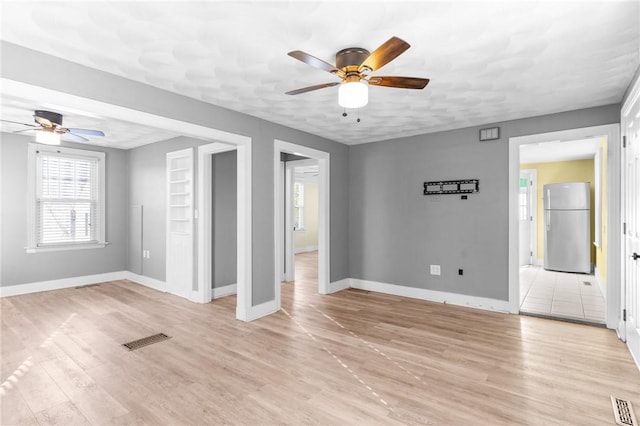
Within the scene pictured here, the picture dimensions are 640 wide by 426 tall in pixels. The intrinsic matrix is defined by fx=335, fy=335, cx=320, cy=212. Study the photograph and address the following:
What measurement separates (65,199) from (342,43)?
5.62 m

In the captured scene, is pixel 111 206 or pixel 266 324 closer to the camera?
pixel 266 324

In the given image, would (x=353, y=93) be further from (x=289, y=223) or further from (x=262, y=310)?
(x=289, y=223)

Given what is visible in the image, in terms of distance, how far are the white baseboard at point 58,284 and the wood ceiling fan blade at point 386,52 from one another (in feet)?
19.6

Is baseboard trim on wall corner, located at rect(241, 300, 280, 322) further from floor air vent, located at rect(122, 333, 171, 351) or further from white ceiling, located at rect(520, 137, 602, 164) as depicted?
white ceiling, located at rect(520, 137, 602, 164)

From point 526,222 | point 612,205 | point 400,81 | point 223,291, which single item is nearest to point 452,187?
point 612,205

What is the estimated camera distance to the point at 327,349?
10.3 ft

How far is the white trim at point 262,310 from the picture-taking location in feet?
12.9

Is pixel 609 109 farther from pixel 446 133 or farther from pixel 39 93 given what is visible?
pixel 39 93

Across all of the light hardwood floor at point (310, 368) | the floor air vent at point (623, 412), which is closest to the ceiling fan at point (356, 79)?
the light hardwood floor at point (310, 368)

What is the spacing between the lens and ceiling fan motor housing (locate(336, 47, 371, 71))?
2.32 m

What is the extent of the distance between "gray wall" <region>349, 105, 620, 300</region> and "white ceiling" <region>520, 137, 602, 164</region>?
5.30 feet

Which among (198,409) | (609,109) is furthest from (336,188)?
(198,409)

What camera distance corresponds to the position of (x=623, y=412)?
214 cm

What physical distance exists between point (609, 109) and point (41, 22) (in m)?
5.06
